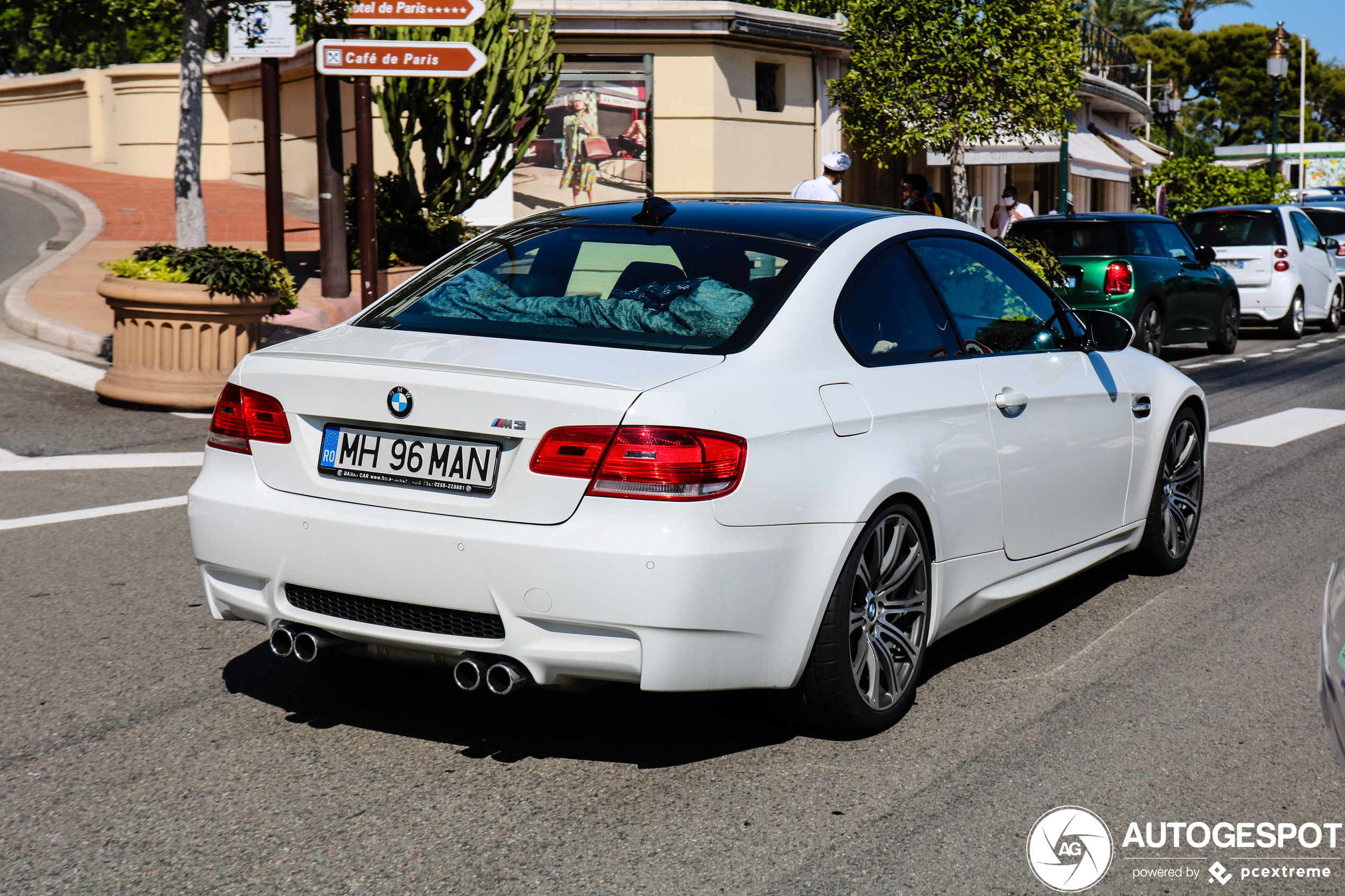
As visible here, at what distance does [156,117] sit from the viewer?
3241cm

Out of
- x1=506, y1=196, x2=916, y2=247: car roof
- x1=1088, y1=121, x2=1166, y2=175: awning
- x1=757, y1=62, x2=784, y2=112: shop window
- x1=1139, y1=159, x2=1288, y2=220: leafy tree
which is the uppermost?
x1=1088, y1=121, x2=1166, y2=175: awning

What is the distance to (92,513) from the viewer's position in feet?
23.4

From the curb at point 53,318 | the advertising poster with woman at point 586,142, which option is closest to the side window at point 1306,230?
the advertising poster with woman at point 586,142

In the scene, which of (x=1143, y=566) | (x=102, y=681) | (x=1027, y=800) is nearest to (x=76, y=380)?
(x=102, y=681)

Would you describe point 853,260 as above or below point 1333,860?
above

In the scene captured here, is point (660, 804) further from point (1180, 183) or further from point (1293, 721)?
point (1180, 183)

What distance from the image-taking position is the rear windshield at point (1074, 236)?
1445 cm

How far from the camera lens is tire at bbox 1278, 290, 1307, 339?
1925 centimetres

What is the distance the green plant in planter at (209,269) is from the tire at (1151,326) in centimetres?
869

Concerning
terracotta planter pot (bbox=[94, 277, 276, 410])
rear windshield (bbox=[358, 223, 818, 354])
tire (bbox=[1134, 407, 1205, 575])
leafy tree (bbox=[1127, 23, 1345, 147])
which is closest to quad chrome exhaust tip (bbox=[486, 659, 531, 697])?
rear windshield (bbox=[358, 223, 818, 354])

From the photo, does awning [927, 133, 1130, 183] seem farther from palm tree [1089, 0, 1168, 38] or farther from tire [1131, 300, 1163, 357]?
palm tree [1089, 0, 1168, 38]

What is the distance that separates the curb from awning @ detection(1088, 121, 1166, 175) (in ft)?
94.5

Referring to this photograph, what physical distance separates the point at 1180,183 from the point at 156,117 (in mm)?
28726

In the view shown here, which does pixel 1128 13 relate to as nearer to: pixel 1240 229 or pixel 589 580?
pixel 1240 229
